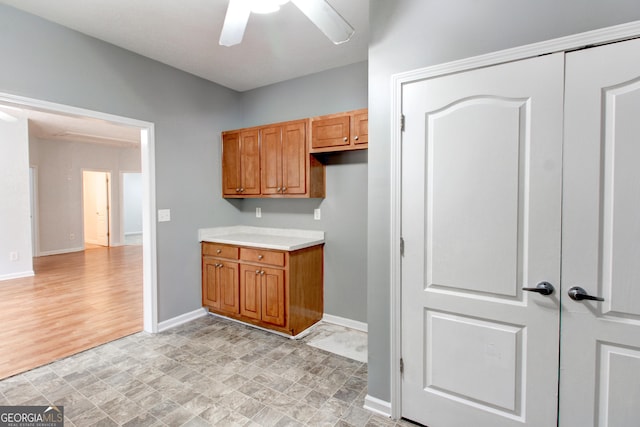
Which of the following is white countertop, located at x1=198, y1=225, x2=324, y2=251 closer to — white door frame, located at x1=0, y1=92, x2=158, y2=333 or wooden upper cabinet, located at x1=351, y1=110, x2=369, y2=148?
white door frame, located at x1=0, y1=92, x2=158, y2=333

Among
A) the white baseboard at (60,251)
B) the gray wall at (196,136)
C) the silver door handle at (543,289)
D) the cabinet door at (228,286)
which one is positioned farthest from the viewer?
the white baseboard at (60,251)

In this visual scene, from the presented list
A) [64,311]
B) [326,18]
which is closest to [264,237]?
[326,18]

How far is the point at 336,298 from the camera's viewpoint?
10.7 feet

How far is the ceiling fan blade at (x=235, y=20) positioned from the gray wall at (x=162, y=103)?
1.50 meters

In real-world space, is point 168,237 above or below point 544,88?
below

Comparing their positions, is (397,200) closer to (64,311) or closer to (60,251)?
(64,311)

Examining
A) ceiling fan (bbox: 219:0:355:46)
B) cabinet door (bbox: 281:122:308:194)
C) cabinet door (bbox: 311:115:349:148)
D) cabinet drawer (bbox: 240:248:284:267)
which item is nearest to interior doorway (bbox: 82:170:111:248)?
cabinet drawer (bbox: 240:248:284:267)

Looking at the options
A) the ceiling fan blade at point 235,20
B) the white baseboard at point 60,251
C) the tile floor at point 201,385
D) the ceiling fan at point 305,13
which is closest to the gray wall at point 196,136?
the tile floor at point 201,385

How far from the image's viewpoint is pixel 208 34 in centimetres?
252

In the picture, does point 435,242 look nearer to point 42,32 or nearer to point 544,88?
point 544,88

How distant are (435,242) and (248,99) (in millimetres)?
3132

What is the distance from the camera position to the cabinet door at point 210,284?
3.37 meters

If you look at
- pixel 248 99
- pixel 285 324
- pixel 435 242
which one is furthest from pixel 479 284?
pixel 248 99

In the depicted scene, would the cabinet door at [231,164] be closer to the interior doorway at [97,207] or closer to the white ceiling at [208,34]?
the white ceiling at [208,34]
